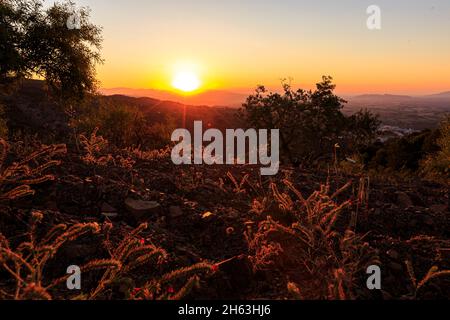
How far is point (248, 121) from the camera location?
24.4 m

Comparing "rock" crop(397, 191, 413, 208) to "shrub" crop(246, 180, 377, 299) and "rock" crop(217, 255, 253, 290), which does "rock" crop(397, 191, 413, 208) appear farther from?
"rock" crop(217, 255, 253, 290)

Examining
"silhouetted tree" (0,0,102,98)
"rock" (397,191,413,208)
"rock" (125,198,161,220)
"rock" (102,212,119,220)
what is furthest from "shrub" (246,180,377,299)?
"silhouetted tree" (0,0,102,98)

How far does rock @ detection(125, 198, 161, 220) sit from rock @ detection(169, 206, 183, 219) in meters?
0.18

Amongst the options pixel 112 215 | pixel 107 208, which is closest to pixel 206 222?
pixel 112 215

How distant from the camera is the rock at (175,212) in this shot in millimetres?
5262

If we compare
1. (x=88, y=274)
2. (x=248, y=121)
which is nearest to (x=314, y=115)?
(x=248, y=121)

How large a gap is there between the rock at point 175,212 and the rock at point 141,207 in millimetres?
179

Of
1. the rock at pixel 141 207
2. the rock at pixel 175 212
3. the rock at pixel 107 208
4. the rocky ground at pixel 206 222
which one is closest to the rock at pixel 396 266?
the rocky ground at pixel 206 222

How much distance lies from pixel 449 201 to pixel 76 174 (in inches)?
309

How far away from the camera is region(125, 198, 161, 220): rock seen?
5201 mm

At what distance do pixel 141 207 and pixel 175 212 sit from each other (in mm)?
468
